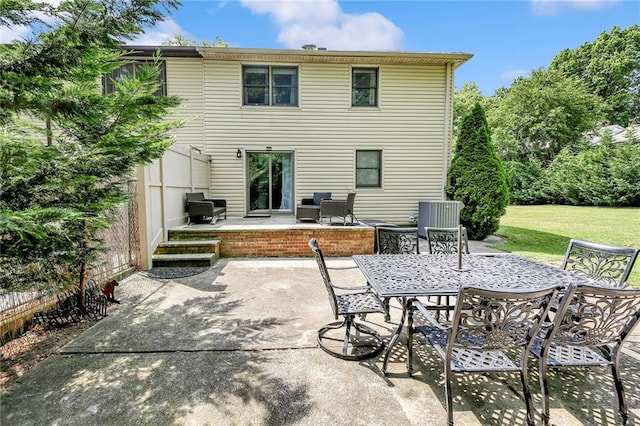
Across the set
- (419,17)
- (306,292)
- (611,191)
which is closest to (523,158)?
(611,191)

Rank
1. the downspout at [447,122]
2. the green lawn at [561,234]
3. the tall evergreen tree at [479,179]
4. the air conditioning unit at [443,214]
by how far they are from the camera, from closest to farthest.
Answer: the green lawn at [561,234] < the tall evergreen tree at [479,179] < the air conditioning unit at [443,214] < the downspout at [447,122]

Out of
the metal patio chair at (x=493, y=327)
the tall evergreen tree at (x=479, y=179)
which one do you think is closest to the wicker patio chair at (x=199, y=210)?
the metal patio chair at (x=493, y=327)

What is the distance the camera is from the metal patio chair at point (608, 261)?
9.46 feet

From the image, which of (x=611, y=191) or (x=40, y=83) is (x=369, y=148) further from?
(x=611, y=191)

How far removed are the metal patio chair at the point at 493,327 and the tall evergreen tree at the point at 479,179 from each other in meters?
7.72

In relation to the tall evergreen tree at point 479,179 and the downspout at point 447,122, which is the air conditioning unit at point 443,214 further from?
the downspout at point 447,122

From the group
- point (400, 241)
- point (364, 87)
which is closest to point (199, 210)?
point (400, 241)

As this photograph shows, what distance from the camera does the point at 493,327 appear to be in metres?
2.01

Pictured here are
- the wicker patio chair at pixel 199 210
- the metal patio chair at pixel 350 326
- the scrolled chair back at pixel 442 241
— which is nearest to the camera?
the metal patio chair at pixel 350 326

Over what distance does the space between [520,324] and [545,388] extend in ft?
1.66

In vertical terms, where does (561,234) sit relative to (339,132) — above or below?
below

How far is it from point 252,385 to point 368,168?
8568 millimetres

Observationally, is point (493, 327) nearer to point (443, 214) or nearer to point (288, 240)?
point (288, 240)

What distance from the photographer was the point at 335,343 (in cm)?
317
